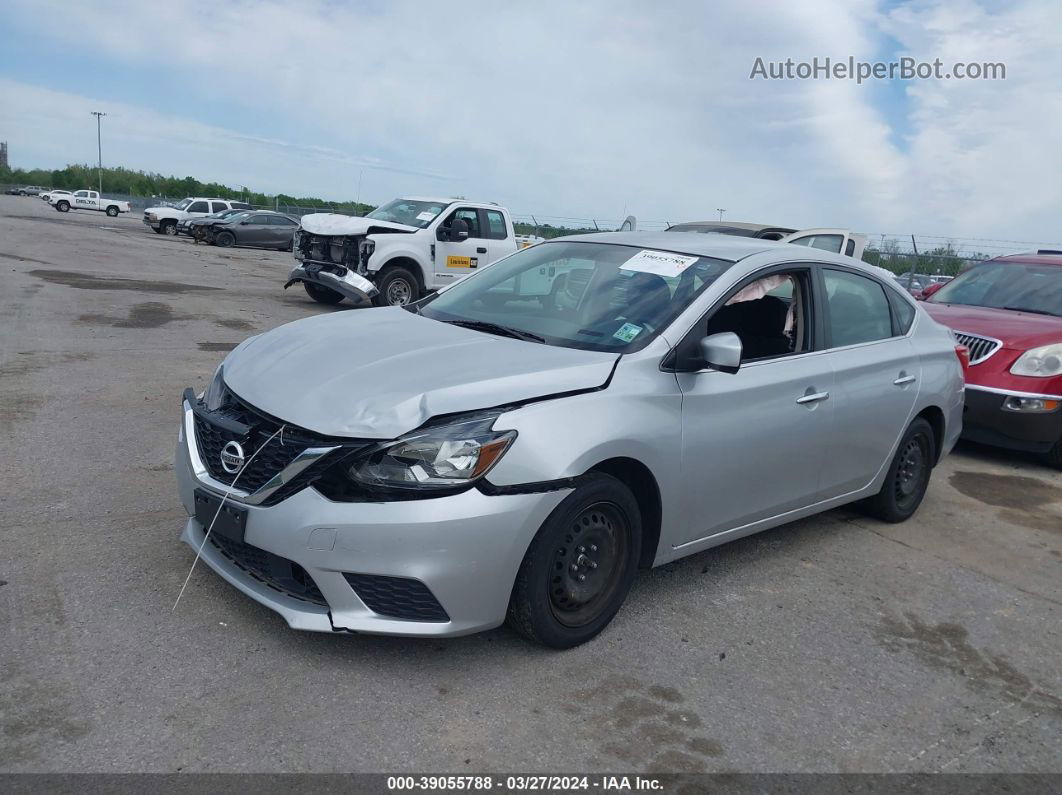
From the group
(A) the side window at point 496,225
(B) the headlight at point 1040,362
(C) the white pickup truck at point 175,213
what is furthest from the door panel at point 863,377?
(C) the white pickup truck at point 175,213

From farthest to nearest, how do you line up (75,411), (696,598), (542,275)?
(75,411) → (542,275) → (696,598)

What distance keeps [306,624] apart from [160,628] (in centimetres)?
71

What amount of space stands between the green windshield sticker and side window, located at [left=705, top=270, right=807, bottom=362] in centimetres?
41

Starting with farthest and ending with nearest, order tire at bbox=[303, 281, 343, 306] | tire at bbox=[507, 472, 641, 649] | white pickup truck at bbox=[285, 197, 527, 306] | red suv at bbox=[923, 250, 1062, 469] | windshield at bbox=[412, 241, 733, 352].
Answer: tire at bbox=[303, 281, 343, 306]
white pickup truck at bbox=[285, 197, 527, 306]
red suv at bbox=[923, 250, 1062, 469]
windshield at bbox=[412, 241, 733, 352]
tire at bbox=[507, 472, 641, 649]

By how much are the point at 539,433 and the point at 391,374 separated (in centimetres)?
67

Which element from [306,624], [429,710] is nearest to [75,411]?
[306,624]

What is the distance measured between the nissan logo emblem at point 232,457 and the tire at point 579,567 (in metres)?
1.17

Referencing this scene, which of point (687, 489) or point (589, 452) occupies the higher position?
point (589, 452)

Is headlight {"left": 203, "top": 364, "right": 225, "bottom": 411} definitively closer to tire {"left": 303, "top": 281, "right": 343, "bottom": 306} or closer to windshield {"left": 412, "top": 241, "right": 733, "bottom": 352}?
windshield {"left": 412, "top": 241, "right": 733, "bottom": 352}

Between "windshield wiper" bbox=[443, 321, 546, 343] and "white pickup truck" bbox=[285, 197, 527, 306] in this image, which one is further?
"white pickup truck" bbox=[285, 197, 527, 306]

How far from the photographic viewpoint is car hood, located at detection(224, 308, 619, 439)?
3.40m

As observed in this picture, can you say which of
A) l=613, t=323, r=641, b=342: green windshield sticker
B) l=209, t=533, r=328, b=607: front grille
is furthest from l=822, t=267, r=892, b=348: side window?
l=209, t=533, r=328, b=607: front grille

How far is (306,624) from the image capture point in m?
3.32

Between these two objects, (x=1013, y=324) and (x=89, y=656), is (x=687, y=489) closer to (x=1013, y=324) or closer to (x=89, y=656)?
(x=89, y=656)
